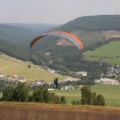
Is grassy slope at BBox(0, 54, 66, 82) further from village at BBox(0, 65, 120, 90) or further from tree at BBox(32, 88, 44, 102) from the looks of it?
tree at BBox(32, 88, 44, 102)

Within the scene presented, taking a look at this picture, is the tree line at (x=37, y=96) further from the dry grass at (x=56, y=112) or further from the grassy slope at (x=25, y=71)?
the grassy slope at (x=25, y=71)

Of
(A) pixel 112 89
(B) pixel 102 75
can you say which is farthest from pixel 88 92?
(B) pixel 102 75

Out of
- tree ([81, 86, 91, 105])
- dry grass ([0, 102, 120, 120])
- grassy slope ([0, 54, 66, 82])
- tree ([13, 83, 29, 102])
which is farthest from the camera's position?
grassy slope ([0, 54, 66, 82])

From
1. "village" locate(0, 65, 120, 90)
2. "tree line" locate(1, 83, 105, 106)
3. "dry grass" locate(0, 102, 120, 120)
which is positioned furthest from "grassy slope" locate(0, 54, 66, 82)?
"dry grass" locate(0, 102, 120, 120)

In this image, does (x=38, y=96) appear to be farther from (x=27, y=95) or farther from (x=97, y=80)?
(x=97, y=80)

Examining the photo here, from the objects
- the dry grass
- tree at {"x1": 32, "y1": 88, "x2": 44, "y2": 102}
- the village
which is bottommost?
the dry grass

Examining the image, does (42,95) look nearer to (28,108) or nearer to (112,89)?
(28,108)

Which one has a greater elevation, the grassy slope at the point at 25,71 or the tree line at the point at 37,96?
the grassy slope at the point at 25,71


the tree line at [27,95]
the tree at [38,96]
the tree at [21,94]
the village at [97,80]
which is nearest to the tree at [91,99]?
the tree line at [27,95]
